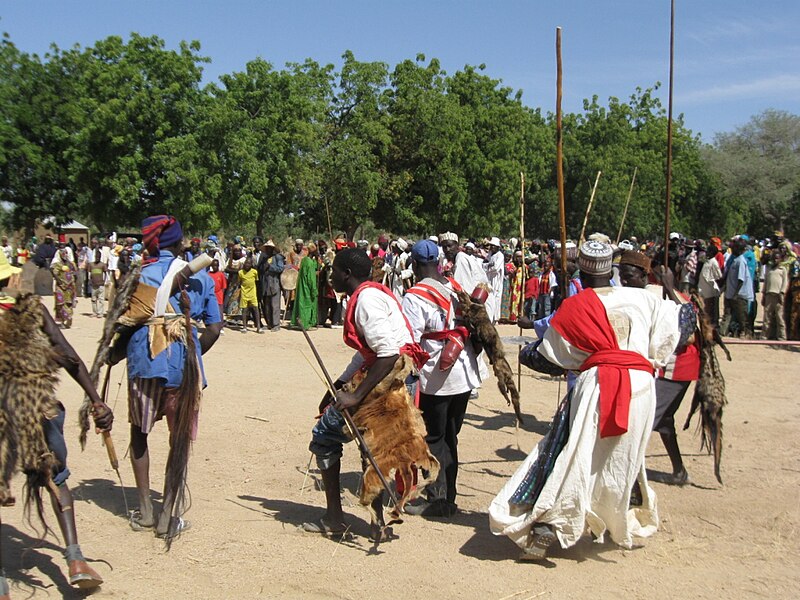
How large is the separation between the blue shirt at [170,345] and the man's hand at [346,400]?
1.08m

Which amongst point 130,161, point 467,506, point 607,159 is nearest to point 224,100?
point 130,161

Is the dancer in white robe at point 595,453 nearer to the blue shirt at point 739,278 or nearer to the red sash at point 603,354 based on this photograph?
the red sash at point 603,354

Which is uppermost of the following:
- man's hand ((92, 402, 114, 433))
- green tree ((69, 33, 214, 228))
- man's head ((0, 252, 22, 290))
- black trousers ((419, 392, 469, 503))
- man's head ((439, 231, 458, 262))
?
green tree ((69, 33, 214, 228))

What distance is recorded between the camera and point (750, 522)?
5633 millimetres

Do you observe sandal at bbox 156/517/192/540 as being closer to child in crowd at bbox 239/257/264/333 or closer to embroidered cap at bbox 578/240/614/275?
embroidered cap at bbox 578/240/614/275

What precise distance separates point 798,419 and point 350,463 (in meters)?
5.48

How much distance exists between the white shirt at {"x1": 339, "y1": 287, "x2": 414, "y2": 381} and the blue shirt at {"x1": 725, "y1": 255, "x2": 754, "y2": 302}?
1275 centimetres

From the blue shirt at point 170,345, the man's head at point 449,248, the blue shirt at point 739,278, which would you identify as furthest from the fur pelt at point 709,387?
the blue shirt at point 739,278

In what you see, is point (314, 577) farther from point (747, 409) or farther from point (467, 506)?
point (747, 409)

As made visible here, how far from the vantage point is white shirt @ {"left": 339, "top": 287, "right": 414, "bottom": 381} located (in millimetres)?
4637

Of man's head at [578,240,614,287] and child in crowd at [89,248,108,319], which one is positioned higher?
man's head at [578,240,614,287]

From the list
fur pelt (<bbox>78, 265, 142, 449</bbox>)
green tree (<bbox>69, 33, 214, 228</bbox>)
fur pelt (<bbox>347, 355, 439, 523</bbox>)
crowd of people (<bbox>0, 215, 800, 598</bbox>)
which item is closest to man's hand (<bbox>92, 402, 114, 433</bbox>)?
crowd of people (<bbox>0, 215, 800, 598</bbox>)

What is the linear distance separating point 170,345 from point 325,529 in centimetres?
157

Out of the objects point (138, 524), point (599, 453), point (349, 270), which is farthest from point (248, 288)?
point (599, 453)
